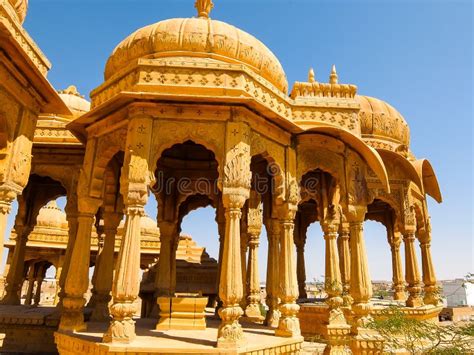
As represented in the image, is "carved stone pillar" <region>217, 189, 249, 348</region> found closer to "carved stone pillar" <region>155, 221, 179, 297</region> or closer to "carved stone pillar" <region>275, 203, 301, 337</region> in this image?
"carved stone pillar" <region>275, 203, 301, 337</region>

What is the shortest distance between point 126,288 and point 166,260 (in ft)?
20.3

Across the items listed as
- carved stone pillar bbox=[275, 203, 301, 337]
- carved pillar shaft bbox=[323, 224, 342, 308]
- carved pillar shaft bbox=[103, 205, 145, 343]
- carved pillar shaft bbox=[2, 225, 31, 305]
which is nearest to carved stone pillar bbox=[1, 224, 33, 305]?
carved pillar shaft bbox=[2, 225, 31, 305]

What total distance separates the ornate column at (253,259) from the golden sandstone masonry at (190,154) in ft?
1.33

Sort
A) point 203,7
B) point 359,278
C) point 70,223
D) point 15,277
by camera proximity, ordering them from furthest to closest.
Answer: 1. point 15,277
2. point 70,223
3. point 203,7
4. point 359,278

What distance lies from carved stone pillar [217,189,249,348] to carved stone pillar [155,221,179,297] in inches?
231

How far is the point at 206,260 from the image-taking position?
21.7 m

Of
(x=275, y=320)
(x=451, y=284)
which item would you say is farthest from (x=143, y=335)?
(x=451, y=284)

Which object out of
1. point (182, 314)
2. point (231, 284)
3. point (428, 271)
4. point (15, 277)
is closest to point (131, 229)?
point (231, 284)

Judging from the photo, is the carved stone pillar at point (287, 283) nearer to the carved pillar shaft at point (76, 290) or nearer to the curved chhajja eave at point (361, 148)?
the curved chhajja eave at point (361, 148)

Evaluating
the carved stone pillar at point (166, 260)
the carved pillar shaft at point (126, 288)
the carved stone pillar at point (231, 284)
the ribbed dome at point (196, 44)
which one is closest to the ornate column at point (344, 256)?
the carved stone pillar at point (166, 260)

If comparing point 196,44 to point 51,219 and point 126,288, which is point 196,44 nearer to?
point 126,288

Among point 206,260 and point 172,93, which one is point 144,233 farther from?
point 172,93

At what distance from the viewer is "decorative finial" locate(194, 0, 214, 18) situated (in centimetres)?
1128

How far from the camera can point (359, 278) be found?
34.9 feet
